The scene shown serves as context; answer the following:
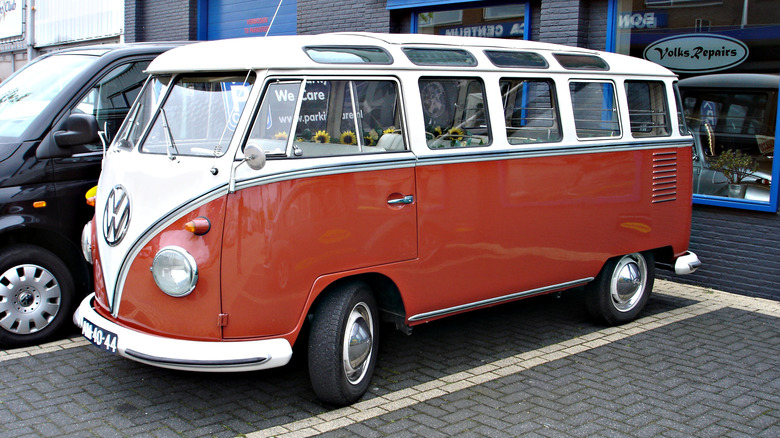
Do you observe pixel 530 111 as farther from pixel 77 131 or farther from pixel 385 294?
pixel 77 131

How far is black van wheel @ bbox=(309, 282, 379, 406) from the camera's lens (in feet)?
15.4

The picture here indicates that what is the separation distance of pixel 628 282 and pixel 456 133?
94.7 inches

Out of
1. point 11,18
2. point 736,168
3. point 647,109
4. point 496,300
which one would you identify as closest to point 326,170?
point 496,300

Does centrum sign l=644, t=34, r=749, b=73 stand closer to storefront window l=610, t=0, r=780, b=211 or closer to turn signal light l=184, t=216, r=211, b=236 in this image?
storefront window l=610, t=0, r=780, b=211

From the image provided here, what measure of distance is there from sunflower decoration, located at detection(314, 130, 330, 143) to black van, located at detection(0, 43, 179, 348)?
184 centimetres

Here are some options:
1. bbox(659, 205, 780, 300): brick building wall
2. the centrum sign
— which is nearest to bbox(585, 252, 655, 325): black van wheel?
bbox(659, 205, 780, 300): brick building wall

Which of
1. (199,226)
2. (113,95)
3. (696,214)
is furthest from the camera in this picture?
(696,214)

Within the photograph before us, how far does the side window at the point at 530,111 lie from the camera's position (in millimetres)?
5836

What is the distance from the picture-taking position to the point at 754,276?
7992 mm

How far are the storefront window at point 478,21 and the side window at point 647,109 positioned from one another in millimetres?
3349

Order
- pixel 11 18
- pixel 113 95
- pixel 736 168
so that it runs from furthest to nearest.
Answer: pixel 11 18 → pixel 736 168 → pixel 113 95

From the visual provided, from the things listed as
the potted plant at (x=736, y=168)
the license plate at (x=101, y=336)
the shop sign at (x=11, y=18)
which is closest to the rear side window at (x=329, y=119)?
the license plate at (x=101, y=336)

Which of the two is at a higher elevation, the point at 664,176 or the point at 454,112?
the point at 454,112

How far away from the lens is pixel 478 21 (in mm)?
10602
